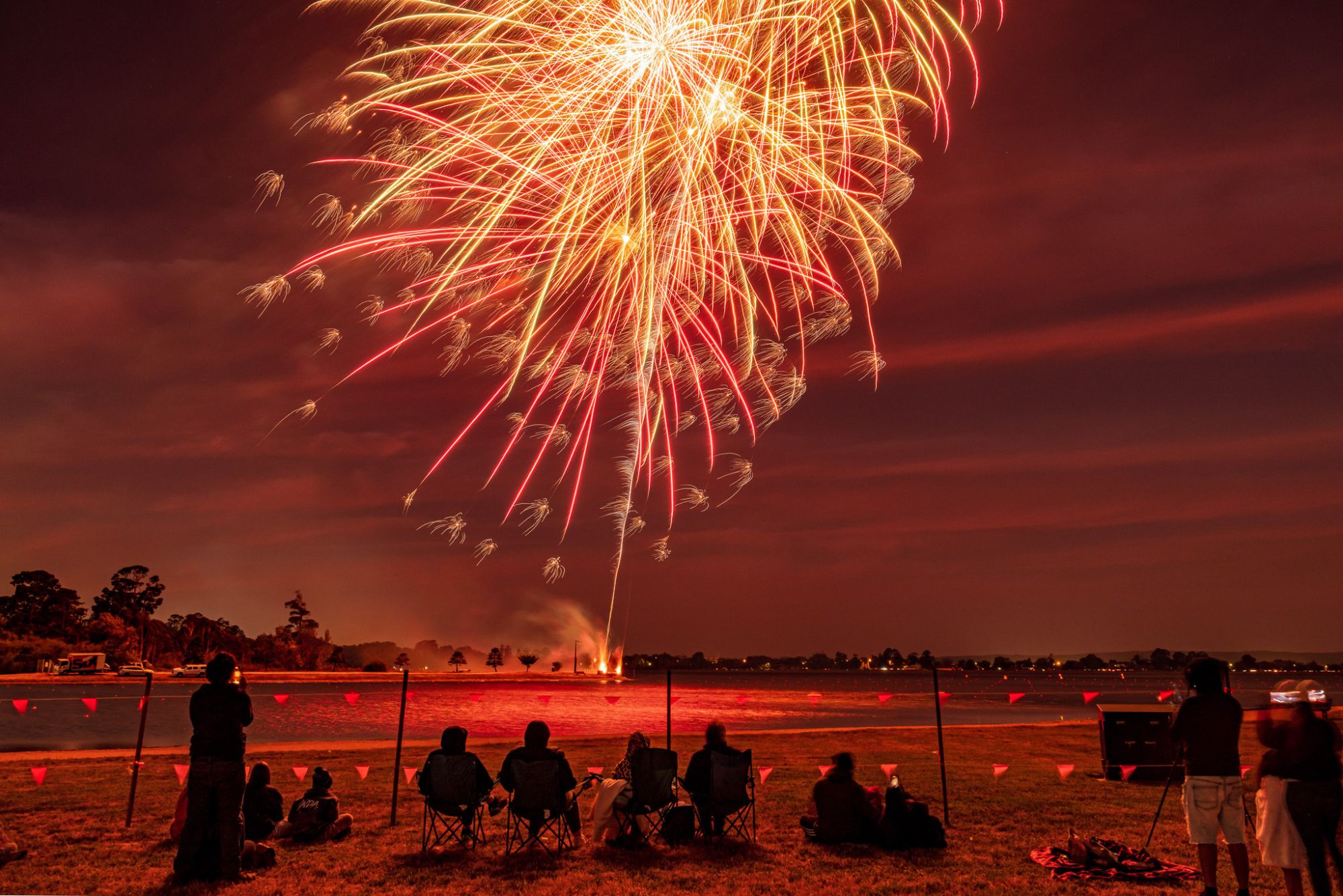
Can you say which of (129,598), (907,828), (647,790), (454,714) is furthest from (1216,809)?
(129,598)

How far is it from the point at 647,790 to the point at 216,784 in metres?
4.07

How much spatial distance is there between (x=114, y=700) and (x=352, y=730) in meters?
30.7

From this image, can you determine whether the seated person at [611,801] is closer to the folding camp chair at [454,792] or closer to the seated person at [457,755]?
the seated person at [457,755]

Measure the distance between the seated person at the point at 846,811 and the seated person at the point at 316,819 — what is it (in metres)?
5.02

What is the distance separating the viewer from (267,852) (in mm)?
7848

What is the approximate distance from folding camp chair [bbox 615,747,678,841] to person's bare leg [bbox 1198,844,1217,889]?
4669mm

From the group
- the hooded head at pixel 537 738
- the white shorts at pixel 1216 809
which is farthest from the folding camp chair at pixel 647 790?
the white shorts at pixel 1216 809

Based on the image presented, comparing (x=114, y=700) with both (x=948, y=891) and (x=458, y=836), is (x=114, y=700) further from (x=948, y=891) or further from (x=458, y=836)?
(x=948, y=891)

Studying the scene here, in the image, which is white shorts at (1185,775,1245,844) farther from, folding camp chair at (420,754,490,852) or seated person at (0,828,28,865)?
seated person at (0,828,28,865)

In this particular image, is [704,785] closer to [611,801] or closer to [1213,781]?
[611,801]

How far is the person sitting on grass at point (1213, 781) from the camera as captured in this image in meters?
6.50

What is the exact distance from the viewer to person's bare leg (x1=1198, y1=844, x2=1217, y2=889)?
6.49m

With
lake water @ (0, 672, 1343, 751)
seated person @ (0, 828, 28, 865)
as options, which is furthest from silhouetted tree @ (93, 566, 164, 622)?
seated person @ (0, 828, 28, 865)

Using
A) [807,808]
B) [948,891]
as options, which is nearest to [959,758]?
[807,808]
